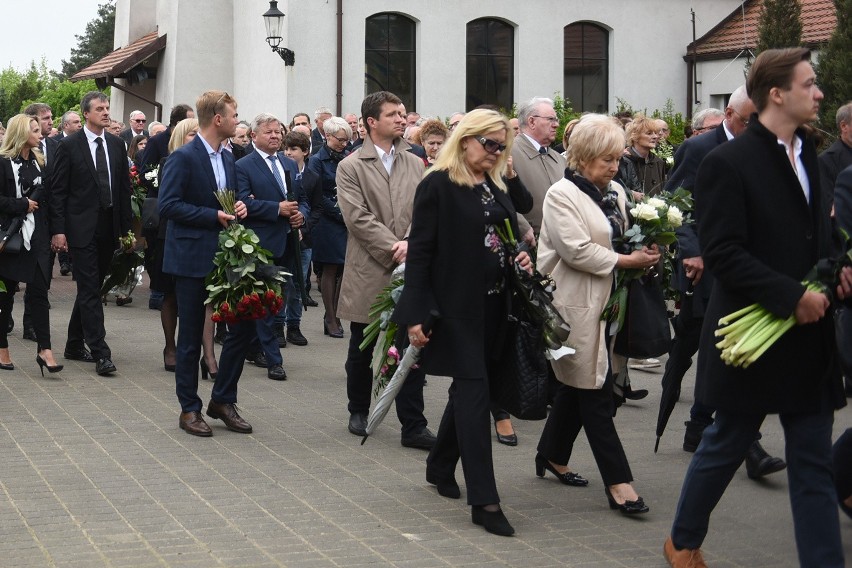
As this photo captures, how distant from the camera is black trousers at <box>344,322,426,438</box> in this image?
27.4 feet

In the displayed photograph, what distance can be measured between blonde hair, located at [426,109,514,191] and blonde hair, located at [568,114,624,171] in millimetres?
420

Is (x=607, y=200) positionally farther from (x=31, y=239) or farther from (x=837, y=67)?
(x=837, y=67)

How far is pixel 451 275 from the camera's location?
652 centimetres

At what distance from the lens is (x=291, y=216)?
10219mm

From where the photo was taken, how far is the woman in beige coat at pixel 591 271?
6.73 meters

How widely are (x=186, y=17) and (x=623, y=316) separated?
26.3 metres

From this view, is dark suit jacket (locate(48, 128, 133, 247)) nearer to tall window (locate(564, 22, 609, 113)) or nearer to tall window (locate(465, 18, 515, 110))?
tall window (locate(465, 18, 515, 110))

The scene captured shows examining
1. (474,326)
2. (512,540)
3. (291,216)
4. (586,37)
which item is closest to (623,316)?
(474,326)

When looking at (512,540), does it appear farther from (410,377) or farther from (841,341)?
(410,377)

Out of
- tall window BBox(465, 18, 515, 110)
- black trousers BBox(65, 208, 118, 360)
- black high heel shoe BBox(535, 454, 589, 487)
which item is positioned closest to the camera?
black high heel shoe BBox(535, 454, 589, 487)

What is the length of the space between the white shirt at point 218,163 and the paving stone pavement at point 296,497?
1608 mm

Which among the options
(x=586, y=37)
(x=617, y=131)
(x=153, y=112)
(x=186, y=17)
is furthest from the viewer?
(x=153, y=112)

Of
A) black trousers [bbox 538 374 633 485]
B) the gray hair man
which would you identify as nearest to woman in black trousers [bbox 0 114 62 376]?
the gray hair man

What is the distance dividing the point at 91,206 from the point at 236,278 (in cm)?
323
